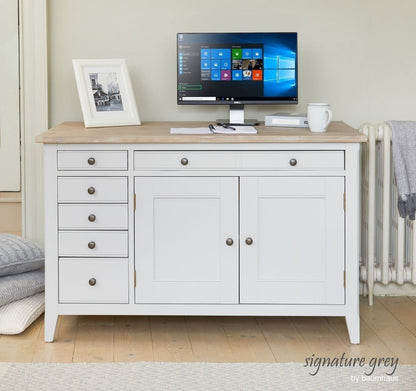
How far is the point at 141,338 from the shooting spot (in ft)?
10.6

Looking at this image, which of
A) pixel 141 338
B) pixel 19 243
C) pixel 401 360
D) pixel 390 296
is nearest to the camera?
pixel 401 360

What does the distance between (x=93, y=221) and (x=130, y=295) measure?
32 centimetres

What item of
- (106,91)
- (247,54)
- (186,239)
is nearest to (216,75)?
(247,54)

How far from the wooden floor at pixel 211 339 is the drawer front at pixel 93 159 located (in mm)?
678

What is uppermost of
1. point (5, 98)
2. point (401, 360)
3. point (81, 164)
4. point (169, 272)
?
point (5, 98)

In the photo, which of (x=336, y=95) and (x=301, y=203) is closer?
(x=301, y=203)

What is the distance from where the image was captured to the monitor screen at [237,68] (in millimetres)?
3510

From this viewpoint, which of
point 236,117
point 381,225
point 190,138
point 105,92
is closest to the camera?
point 190,138

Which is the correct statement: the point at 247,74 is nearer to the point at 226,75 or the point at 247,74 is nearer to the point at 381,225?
the point at 226,75

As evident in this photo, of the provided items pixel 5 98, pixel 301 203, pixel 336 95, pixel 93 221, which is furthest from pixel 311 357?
pixel 5 98

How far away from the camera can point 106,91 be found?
347cm

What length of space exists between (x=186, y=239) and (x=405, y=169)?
101 cm

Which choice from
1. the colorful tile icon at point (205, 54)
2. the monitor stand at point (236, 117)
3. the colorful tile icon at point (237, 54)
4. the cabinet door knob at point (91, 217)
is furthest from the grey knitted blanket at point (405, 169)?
the cabinet door knob at point (91, 217)

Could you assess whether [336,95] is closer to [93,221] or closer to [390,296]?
[390,296]
